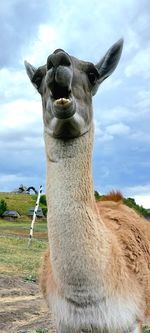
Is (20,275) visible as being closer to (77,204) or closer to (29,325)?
(29,325)

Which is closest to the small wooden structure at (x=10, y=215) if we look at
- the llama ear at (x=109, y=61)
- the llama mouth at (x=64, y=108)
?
the llama ear at (x=109, y=61)

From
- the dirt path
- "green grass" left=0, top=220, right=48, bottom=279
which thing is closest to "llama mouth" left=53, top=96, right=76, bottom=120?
the dirt path

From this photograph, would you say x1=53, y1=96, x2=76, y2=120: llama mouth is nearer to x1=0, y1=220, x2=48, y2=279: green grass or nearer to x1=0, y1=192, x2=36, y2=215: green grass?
x1=0, y1=220, x2=48, y2=279: green grass

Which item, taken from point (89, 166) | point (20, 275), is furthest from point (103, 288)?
point (20, 275)

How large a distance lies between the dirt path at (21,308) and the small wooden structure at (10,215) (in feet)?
151

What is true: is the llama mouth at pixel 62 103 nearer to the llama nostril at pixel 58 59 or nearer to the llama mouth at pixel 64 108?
the llama mouth at pixel 64 108

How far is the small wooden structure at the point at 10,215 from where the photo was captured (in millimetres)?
62153

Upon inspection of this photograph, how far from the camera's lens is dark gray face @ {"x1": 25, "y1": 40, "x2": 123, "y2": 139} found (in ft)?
15.9

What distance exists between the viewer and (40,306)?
1314 centimetres

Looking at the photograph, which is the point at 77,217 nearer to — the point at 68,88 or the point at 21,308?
the point at 68,88

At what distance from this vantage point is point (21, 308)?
498 inches

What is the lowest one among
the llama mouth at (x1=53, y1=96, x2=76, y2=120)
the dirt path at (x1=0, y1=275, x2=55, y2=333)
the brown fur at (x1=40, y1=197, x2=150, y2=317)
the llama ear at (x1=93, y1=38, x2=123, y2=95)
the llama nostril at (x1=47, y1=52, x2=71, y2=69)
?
the dirt path at (x1=0, y1=275, x2=55, y2=333)

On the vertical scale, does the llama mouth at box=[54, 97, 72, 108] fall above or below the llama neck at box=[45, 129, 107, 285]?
above

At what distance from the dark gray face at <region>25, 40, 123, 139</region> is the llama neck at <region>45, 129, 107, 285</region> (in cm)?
15
